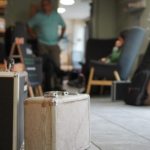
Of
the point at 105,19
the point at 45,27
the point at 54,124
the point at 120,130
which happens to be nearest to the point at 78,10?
the point at 105,19

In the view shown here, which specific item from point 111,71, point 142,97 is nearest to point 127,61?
point 111,71

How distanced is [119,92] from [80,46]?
26.6 ft

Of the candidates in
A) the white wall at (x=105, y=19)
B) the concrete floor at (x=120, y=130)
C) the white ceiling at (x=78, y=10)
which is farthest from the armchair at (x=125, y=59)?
the white ceiling at (x=78, y=10)

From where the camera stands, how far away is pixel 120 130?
2.33m

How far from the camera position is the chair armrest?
4930mm

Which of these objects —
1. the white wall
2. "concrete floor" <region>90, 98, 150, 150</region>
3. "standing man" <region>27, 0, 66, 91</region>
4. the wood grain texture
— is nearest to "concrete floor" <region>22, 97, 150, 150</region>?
"concrete floor" <region>90, 98, 150, 150</region>

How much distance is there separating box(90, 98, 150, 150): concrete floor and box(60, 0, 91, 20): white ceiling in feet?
23.3

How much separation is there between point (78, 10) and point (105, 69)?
6.52 meters

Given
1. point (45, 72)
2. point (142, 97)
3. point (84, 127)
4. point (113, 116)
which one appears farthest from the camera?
point (45, 72)

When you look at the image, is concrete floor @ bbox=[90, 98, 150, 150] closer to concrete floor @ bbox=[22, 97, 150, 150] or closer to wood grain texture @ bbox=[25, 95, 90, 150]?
concrete floor @ bbox=[22, 97, 150, 150]

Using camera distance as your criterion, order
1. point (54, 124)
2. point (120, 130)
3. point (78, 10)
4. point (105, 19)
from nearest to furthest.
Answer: point (54, 124), point (120, 130), point (105, 19), point (78, 10)

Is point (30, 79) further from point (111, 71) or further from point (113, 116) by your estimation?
point (113, 116)

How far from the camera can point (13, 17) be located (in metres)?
6.50

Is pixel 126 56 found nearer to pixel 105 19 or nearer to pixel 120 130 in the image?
pixel 105 19
